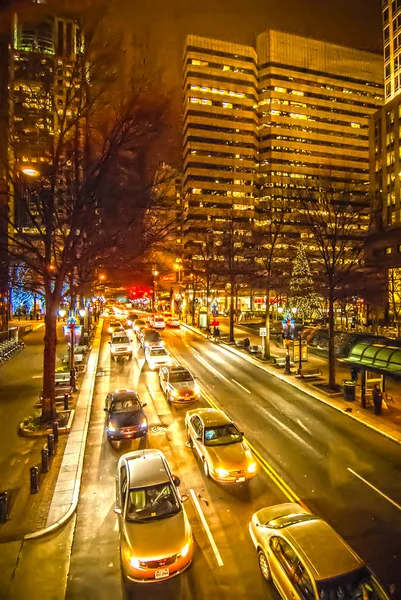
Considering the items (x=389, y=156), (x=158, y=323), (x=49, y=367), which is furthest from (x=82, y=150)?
(x=389, y=156)

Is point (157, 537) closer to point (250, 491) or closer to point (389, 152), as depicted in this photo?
point (250, 491)

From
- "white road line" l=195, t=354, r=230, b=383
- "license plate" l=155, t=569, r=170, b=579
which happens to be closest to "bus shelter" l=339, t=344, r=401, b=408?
"white road line" l=195, t=354, r=230, b=383

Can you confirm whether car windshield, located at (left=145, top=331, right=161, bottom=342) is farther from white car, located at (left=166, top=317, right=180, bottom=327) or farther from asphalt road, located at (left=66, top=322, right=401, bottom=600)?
white car, located at (left=166, top=317, right=180, bottom=327)

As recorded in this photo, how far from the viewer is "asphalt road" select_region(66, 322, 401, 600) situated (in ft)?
23.8

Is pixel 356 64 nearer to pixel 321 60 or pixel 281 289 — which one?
pixel 321 60

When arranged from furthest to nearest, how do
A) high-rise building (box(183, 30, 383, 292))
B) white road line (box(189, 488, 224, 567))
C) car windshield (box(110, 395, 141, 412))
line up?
high-rise building (box(183, 30, 383, 292)) < car windshield (box(110, 395, 141, 412)) < white road line (box(189, 488, 224, 567))

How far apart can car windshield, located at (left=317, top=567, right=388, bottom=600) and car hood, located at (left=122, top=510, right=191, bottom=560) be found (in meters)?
2.85

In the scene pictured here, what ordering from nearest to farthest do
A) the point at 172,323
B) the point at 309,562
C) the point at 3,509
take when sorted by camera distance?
the point at 309,562 → the point at 3,509 → the point at 172,323

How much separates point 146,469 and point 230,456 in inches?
118

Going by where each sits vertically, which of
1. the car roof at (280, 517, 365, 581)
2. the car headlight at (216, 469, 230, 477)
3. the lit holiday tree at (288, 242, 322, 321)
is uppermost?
the lit holiday tree at (288, 242, 322, 321)

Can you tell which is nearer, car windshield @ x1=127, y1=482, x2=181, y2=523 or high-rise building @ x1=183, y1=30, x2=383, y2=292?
car windshield @ x1=127, y1=482, x2=181, y2=523

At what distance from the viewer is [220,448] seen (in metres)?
11.5

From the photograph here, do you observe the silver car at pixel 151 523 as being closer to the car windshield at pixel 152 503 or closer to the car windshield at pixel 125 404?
the car windshield at pixel 152 503

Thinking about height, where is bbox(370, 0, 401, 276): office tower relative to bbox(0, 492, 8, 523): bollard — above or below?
above
